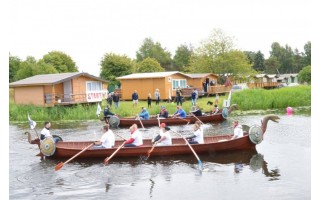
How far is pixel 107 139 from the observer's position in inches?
560

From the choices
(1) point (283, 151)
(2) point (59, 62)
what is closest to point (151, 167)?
(1) point (283, 151)

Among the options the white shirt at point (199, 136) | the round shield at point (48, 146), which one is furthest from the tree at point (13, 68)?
the white shirt at point (199, 136)

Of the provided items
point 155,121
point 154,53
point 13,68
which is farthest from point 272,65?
point 155,121

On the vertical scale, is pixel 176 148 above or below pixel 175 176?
above

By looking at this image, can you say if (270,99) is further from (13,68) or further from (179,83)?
(13,68)

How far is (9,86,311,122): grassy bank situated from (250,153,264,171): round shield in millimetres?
15225

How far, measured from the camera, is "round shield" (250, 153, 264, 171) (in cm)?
1311

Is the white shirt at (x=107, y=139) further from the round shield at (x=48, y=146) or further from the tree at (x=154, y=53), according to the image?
the tree at (x=154, y=53)

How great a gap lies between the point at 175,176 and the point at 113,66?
139 ft

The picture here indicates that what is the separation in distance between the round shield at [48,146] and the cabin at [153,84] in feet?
75.7

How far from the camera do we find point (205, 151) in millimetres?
14648

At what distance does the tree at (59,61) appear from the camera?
200ft

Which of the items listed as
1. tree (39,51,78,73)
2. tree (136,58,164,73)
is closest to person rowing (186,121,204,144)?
tree (136,58,164,73)

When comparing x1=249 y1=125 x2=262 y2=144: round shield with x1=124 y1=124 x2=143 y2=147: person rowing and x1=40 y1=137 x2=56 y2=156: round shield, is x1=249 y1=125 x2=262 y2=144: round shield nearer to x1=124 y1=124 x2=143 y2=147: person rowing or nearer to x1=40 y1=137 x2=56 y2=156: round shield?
x1=124 y1=124 x2=143 y2=147: person rowing
